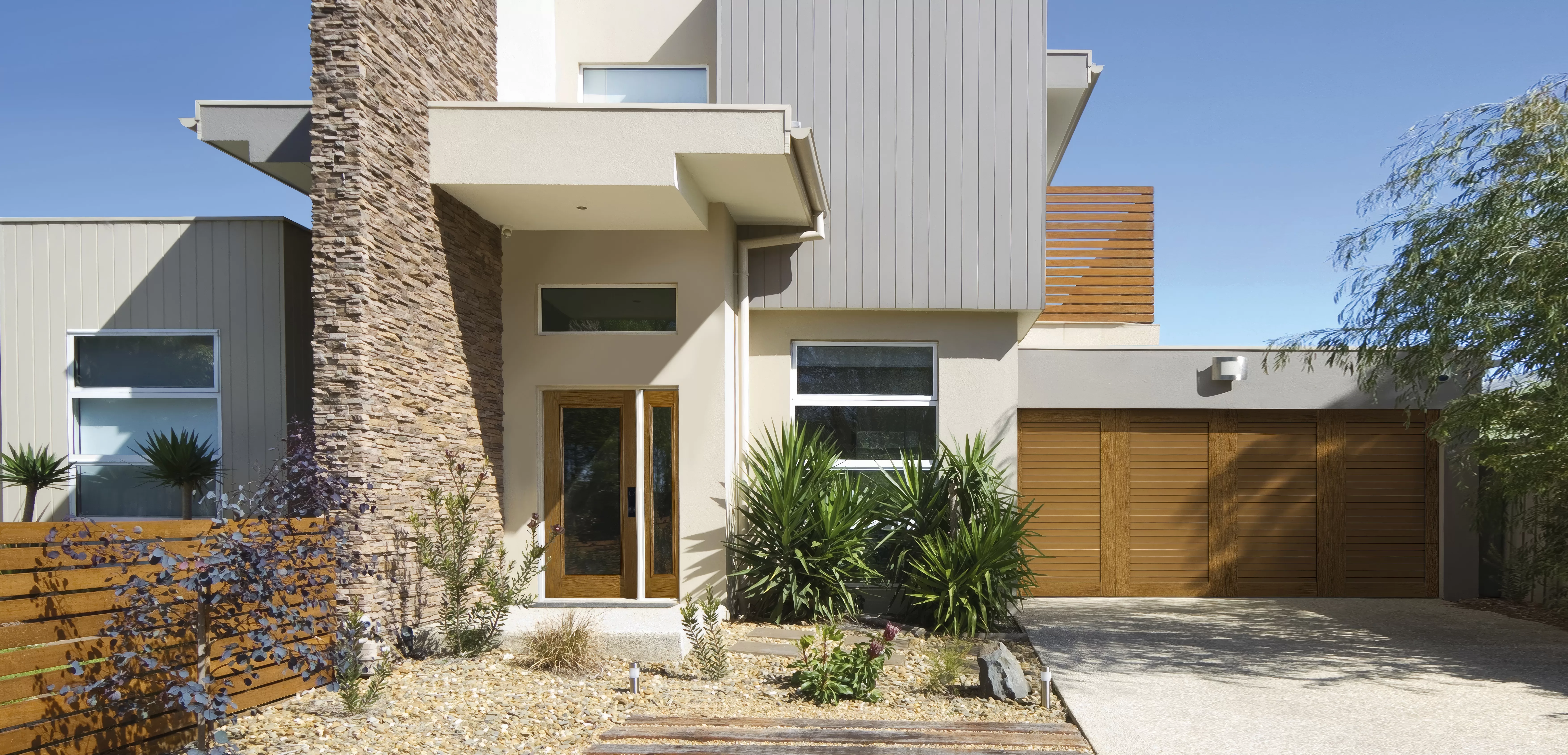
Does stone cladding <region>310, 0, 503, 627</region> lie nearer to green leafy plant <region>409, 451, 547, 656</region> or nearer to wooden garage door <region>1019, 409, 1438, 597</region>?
green leafy plant <region>409, 451, 547, 656</region>

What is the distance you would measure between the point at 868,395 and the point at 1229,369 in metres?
3.59

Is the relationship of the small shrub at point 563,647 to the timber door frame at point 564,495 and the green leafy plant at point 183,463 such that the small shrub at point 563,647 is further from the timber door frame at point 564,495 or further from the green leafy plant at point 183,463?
the green leafy plant at point 183,463

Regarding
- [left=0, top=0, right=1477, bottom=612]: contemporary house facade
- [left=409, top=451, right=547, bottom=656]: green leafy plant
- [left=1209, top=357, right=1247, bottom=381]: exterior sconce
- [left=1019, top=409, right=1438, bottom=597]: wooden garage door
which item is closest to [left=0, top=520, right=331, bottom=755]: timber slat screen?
[left=0, top=0, right=1477, bottom=612]: contemporary house facade

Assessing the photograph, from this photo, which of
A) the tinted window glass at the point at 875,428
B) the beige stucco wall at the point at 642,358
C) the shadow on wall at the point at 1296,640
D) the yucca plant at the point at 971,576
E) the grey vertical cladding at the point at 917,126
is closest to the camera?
the shadow on wall at the point at 1296,640

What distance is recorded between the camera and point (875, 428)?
8.70m

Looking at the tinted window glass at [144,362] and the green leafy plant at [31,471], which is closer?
the green leafy plant at [31,471]

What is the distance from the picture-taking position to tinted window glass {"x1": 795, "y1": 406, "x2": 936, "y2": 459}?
8656 mm

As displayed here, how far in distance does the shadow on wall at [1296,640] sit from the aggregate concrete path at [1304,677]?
2cm

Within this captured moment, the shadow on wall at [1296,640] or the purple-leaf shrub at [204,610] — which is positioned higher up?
the purple-leaf shrub at [204,610]

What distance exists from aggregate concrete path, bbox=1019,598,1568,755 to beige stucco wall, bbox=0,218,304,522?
616 centimetres

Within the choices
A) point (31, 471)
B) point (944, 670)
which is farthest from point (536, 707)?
point (31, 471)

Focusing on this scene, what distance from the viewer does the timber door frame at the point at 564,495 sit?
7938 millimetres

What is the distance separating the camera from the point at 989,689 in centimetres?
545

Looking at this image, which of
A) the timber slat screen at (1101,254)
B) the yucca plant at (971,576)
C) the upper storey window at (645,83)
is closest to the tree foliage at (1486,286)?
the yucca plant at (971,576)
